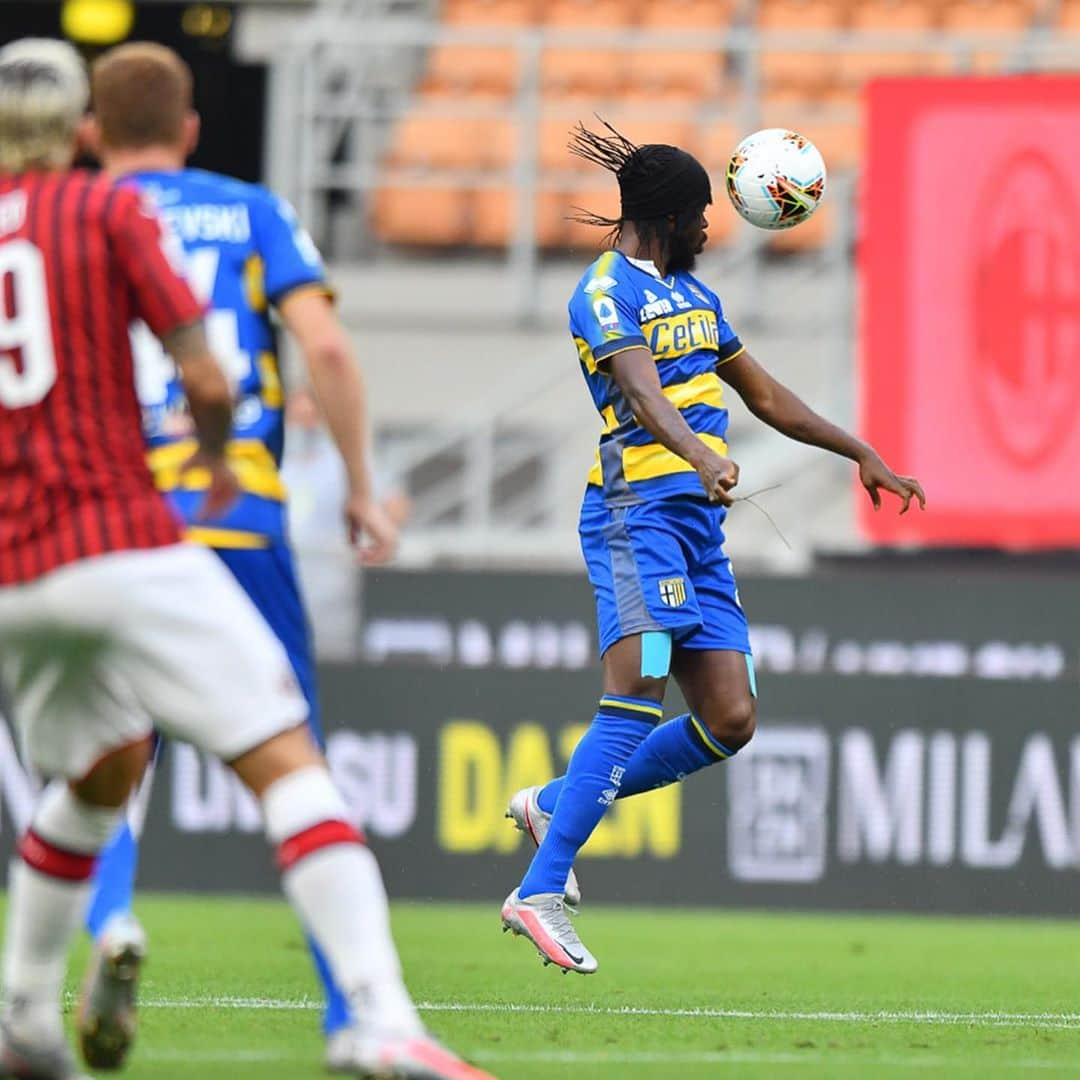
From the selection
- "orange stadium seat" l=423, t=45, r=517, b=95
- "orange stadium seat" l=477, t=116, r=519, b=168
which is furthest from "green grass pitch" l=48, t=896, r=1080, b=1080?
"orange stadium seat" l=423, t=45, r=517, b=95

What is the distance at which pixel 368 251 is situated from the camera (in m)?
15.2

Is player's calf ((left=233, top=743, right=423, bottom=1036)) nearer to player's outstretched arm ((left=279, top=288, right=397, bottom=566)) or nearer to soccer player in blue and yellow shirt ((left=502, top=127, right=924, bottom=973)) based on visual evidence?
player's outstretched arm ((left=279, top=288, right=397, bottom=566))

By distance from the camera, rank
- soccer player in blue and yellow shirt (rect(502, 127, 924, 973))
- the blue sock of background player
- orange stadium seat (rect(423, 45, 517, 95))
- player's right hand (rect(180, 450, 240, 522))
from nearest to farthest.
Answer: player's right hand (rect(180, 450, 240, 522)), the blue sock of background player, soccer player in blue and yellow shirt (rect(502, 127, 924, 973)), orange stadium seat (rect(423, 45, 517, 95))

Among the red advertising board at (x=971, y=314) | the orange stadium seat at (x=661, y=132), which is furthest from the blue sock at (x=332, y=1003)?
the orange stadium seat at (x=661, y=132)

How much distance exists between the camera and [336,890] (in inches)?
172

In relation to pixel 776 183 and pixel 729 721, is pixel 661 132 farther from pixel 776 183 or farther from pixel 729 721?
pixel 729 721

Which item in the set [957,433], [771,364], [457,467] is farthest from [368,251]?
[957,433]

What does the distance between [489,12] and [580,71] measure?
75 cm

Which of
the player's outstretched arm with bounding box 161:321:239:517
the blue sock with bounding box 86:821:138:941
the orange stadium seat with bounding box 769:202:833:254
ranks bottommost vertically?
the blue sock with bounding box 86:821:138:941

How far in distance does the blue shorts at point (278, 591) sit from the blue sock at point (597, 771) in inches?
69.0

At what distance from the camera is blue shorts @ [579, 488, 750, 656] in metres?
6.81

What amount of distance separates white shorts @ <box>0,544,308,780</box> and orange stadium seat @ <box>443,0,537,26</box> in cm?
1187

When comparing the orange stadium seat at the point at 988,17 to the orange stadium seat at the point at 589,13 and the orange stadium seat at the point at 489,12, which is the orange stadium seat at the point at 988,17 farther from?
the orange stadium seat at the point at 489,12

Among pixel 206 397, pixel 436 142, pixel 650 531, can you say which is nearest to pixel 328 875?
pixel 206 397
